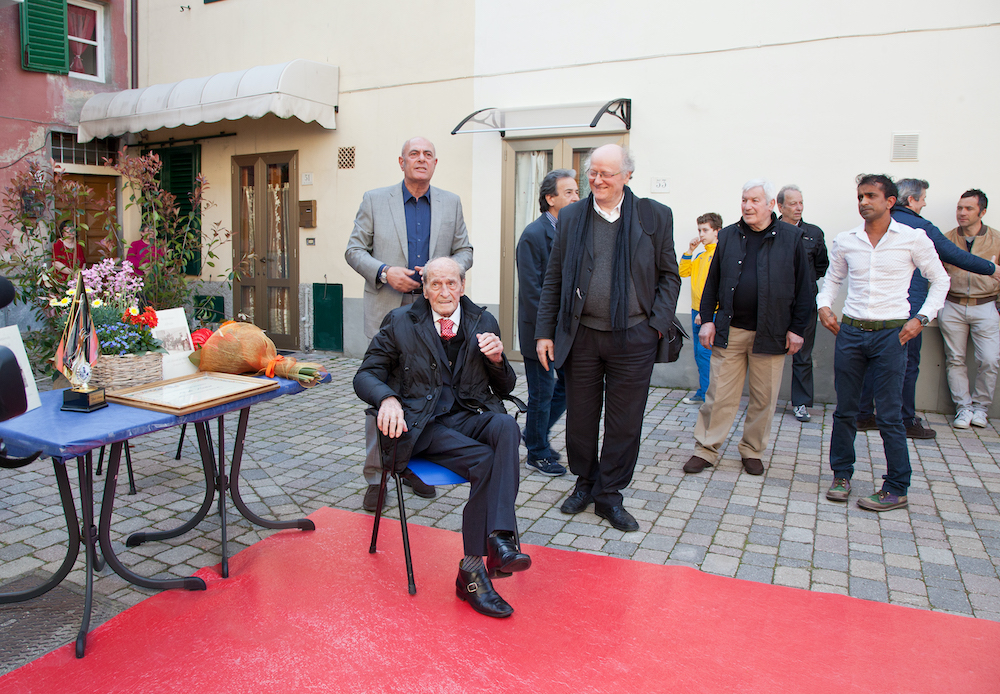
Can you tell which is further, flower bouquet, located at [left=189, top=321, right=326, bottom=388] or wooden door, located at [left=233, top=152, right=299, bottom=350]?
wooden door, located at [left=233, top=152, right=299, bottom=350]

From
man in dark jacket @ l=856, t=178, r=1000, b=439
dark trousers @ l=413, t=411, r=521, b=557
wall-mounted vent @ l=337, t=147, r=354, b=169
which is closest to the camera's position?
dark trousers @ l=413, t=411, r=521, b=557

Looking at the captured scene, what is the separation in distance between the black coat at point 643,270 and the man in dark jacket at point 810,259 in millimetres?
2223

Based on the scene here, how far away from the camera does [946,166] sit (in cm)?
688

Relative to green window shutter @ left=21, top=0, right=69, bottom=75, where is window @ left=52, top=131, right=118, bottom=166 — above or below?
below

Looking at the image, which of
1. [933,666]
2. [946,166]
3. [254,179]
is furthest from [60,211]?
[946,166]

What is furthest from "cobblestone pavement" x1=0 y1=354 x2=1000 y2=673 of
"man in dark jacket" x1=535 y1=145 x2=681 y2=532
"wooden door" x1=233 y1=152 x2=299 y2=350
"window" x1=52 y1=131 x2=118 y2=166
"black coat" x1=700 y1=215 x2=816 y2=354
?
"window" x1=52 y1=131 x2=118 y2=166

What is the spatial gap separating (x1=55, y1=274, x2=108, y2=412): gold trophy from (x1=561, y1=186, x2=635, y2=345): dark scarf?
7.69 ft

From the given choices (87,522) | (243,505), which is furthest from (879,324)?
(87,522)

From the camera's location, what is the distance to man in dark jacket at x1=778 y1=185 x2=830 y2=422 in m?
6.28

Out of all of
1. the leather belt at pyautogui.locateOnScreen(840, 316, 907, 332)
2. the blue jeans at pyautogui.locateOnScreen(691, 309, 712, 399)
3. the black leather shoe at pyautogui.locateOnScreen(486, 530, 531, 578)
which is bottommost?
the black leather shoe at pyautogui.locateOnScreen(486, 530, 531, 578)

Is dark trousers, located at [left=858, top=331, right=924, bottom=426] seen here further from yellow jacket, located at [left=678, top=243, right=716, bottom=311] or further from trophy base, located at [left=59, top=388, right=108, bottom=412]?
trophy base, located at [left=59, top=388, right=108, bottom=412]

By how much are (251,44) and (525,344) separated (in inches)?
313

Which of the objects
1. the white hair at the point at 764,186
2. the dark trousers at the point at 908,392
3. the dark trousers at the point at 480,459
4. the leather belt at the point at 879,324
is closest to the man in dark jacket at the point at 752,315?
the white hair at the point at 764,186

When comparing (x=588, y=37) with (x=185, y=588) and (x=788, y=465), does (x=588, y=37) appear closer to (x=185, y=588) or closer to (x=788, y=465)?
(x=788, y=465)
